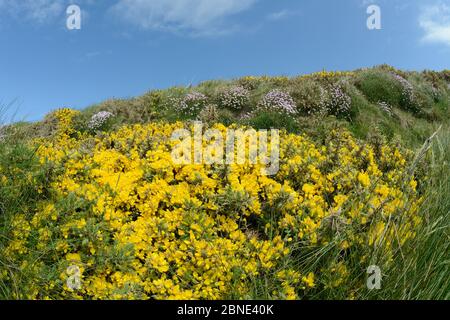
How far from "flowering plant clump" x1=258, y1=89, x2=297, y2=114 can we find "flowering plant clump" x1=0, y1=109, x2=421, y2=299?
827 centimetres

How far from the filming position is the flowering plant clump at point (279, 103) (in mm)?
14658

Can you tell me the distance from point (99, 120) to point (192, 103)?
3775 mm

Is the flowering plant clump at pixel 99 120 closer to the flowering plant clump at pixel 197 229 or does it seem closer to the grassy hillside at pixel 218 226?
the grassy hillside at pixel 218 226

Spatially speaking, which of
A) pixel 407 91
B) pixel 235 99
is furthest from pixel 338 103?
pixel 407 91

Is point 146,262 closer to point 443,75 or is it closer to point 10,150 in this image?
point 10,150

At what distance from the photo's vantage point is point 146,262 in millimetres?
4820

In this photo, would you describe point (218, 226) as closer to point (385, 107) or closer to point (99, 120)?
point (99, 120)

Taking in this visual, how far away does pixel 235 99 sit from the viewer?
1606 cm

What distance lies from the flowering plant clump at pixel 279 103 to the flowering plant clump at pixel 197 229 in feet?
27.1

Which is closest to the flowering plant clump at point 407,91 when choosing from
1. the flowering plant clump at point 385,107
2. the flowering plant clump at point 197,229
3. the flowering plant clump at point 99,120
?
the flowering plant clump at point 385,107

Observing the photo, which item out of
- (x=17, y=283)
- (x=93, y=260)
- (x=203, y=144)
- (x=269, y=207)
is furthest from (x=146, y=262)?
(x=203, y=144)

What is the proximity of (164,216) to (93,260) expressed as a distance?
1120 mm

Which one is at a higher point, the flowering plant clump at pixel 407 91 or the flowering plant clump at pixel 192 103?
the flowering plant clump at pixel 407 91

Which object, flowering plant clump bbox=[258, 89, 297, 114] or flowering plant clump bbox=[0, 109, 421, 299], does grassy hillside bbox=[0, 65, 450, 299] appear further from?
flowering plant clump bbox=[258, 89, 297, 114]
